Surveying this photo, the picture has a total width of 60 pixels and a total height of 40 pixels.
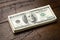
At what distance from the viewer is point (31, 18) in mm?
915

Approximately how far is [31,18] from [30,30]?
0.07 meters

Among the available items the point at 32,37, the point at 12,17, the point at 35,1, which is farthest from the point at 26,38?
the point at 35,1

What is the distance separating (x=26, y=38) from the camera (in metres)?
0.86

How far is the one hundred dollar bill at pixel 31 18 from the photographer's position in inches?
34.6

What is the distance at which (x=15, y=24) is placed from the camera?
2.90 feet

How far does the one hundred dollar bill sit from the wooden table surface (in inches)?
1.1

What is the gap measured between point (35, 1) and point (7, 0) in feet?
0.62

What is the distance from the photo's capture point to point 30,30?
89 cm

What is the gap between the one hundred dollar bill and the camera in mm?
878

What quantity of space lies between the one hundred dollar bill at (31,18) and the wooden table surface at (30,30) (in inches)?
1.1

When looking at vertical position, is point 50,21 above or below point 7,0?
below

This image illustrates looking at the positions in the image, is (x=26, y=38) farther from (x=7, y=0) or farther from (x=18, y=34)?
(x=7, y=0)

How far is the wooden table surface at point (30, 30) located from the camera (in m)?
0.87

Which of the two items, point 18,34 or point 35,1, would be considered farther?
point 35,1
